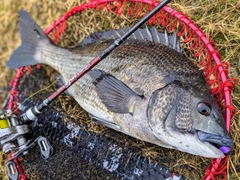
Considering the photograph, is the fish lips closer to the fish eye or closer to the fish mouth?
the fish mouth

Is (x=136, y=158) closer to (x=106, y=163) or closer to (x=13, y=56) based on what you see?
(x=106, y=163)

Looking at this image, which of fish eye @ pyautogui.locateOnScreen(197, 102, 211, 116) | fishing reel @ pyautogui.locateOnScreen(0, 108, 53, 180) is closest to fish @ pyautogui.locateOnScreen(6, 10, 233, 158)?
fish eye @ pyautogui.locateOnScreen(197, 102, 211, 116)

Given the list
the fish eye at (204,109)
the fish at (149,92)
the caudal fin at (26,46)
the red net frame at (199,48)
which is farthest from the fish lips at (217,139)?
the caudal fin at (26,46)

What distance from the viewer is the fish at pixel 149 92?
2113 mm

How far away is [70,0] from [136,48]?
113 cm

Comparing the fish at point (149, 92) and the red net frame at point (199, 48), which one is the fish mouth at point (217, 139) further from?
the red net frame at point (199, 48)

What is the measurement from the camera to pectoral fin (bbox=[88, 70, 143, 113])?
2.41 metres

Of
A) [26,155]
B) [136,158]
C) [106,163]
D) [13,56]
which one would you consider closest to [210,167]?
[136,158]

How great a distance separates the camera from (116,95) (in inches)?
96.4

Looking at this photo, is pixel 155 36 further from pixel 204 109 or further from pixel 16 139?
pixel 16 139

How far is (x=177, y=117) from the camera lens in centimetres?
218

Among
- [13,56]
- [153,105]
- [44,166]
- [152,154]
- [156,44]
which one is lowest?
[152,154]

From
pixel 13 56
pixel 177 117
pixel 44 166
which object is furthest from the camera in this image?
pixel 13 56

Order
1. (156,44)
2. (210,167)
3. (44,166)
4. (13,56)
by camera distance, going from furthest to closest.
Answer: (13,56) < (44,166) < (156,44) < (210,167)
